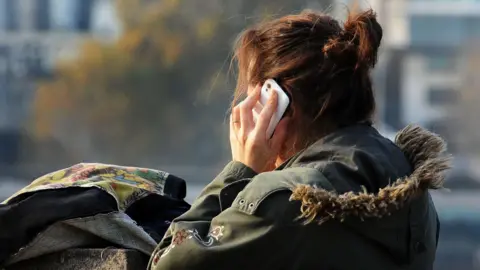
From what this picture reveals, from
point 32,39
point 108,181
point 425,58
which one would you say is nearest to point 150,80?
point 32,39

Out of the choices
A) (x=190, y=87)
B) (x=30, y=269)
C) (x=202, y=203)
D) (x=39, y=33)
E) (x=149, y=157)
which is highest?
(x=202, y=203)

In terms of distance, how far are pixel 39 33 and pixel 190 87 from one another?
4013mm

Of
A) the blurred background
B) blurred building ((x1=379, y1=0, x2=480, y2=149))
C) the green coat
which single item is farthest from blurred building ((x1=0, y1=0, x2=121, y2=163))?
the green coat

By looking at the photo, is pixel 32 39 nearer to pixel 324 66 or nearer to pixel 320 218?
pixel 324 66

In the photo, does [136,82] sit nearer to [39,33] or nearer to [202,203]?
[39,33]

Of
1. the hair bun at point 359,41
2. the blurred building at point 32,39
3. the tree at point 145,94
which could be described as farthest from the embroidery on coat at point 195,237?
the blurred building at point 32,39

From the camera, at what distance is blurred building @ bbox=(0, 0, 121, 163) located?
22094 millimetres

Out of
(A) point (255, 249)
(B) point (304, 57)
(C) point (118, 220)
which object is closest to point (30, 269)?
(C) point (118, 220)

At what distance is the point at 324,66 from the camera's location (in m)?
1.44

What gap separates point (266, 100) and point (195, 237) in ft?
0.89

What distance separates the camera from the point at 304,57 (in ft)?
4.75

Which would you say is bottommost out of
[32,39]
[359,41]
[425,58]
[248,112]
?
[425,58]

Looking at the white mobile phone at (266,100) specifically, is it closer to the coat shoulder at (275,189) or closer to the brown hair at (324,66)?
the brown hair at (324,66)

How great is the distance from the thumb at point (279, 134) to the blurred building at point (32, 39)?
20.8m
